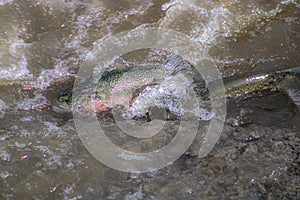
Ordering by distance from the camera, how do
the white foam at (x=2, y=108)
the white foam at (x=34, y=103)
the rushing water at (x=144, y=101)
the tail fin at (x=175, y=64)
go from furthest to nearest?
the tail fin at (x=175, y=64)
the white foam at (x=34, y=103)
the white foam at (x=2, y=108)
the rushing water at (x=144, y=101)

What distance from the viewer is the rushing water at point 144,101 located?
2.51 metres

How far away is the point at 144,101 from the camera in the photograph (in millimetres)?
3602

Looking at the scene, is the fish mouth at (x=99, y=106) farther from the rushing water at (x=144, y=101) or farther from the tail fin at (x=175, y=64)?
the tail fin at (x=175, y=64)

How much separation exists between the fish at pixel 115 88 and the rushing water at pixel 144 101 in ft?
0.44

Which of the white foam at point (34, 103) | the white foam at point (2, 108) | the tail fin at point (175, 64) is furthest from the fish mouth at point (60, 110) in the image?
the tail fin at point (175, 64)

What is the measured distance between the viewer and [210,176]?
254 cm

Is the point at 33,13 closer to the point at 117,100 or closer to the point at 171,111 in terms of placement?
the point at 117,100

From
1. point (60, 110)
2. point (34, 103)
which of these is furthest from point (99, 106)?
point (34, 103)

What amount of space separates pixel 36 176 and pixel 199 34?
2637mm

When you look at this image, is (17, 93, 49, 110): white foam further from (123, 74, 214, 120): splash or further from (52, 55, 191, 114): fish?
(123, 74, 214, 120): splash

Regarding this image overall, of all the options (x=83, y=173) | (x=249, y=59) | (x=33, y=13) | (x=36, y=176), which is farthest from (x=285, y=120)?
(x=33, y=13)

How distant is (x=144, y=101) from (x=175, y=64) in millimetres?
604

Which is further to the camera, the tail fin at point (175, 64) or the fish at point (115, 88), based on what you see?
the tail fin at point (175, 64)

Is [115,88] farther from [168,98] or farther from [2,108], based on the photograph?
[2,108]
